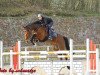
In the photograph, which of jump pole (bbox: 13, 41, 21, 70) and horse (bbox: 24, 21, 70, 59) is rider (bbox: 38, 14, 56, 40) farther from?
jump pole (bbox: 13, 41, 21, 70)

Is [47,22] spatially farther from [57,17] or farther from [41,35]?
[57,17]

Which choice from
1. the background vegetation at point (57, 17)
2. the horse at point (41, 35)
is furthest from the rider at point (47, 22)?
the background vegetation at point (57, 17)

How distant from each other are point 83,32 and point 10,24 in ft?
18.6

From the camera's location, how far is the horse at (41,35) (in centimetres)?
1622

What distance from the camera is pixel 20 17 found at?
3566 cm

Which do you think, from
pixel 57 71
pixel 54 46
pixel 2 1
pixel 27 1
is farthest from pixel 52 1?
pixel 57 71

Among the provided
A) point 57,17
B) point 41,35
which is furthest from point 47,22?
point 57,17

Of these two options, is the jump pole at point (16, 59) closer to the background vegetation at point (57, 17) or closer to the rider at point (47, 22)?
the rider at point (47, 22)

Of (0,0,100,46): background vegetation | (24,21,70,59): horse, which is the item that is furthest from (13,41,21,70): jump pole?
(0,0,100,46): background vegetation

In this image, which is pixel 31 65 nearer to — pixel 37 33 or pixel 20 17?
pixel 37 33

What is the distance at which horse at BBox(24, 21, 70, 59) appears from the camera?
53.2ft

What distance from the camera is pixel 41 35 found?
1709 cm

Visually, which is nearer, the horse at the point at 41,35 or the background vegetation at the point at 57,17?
the horse at the point at 41,35

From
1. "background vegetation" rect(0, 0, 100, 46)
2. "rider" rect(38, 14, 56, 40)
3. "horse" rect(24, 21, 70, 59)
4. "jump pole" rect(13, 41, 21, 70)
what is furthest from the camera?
"background vegetation" rect(0, 0, 100, 46)
